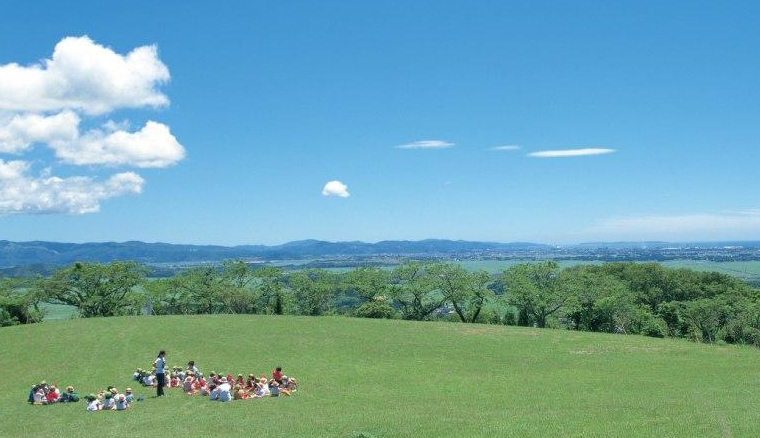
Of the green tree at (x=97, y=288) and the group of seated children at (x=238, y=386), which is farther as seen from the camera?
the green tree at (x=97, y=288)

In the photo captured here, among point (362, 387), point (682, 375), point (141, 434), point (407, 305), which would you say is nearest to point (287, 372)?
point (362, 387)

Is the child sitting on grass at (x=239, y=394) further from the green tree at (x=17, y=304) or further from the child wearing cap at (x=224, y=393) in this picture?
the green tree at (x=17, y=304)

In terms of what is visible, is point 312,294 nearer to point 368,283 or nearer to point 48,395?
point 368,283

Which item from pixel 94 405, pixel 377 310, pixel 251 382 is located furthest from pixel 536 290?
pixel 94 405

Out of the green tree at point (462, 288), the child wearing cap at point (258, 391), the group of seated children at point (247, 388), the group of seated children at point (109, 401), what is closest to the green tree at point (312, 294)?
the green tree at point (462, 288)

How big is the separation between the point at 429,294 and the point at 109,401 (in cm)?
5632

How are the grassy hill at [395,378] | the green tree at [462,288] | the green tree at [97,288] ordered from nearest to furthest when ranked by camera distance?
the grassy hill at [395,378], the green tree at [97,288], the green tree at [462,288]

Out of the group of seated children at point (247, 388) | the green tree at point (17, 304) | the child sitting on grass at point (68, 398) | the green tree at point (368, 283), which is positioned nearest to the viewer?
the group of seated children at point (247, 388)

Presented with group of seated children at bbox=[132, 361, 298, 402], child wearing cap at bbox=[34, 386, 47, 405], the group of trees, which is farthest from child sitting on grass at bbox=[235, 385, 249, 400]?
the group of trees

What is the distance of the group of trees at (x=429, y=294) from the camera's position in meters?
65.6

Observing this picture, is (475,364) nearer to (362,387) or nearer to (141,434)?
(362,387)

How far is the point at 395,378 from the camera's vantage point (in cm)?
2936

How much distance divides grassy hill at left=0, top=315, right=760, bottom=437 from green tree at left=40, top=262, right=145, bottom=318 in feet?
60.8

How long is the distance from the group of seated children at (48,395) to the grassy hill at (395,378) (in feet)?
2.54
